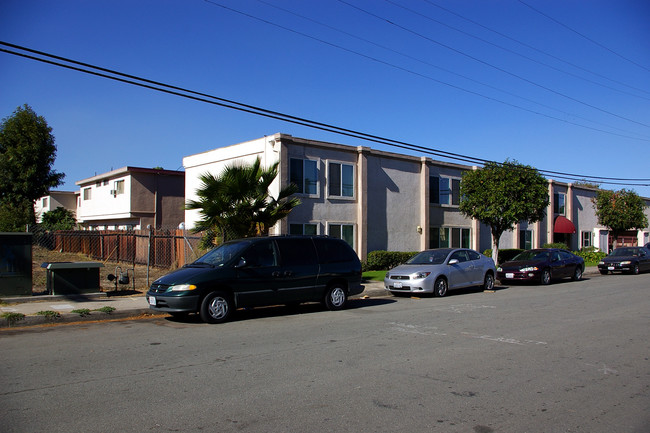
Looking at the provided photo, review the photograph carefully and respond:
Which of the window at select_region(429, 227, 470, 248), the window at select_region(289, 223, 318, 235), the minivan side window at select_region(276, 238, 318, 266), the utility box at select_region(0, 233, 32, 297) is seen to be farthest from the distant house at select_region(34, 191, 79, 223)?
the minivan side window at select_region(276, 238, 318, 266)

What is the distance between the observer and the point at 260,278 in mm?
11078

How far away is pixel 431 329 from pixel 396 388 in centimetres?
403

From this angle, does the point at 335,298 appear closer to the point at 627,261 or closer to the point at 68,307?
the point at 68,307

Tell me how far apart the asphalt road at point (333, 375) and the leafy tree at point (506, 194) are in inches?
489

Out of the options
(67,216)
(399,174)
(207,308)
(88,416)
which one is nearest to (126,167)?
(67,216)

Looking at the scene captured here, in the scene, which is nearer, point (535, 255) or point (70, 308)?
point (70, 308)

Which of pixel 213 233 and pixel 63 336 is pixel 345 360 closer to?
pixel 63 336

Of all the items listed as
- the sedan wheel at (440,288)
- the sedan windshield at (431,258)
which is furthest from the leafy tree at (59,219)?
the sedan wheel at (440,288)

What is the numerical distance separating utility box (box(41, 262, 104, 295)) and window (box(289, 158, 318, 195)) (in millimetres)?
9630

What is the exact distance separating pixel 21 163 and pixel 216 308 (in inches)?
1049

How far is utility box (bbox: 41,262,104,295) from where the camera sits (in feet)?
42.0

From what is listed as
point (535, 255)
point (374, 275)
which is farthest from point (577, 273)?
point (374, 275)

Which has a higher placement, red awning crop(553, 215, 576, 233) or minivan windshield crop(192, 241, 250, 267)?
red awning crop(553, 215, 576, 233)

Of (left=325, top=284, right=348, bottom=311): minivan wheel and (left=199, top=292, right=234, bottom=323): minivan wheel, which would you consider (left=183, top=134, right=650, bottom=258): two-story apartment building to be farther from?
(left=199, top=292, right=234, bottom=323): minivan wheel
